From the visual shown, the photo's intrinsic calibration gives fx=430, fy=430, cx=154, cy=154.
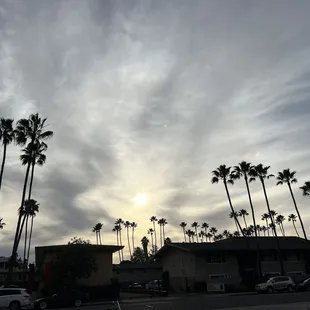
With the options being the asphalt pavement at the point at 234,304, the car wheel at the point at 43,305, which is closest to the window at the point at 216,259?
the asphalt pavement at the point at 234,304

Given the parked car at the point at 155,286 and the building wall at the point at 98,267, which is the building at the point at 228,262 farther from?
the building wall at the point at 98,267

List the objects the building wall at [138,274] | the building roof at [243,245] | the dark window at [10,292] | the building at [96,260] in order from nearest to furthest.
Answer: the dark window at [10,292]
the building at [96,260]
the building roof at [243,245]
the building wall at [138,274]

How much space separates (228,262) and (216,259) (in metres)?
1.73

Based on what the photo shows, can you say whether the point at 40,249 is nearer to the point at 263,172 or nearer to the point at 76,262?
the point at 76,262

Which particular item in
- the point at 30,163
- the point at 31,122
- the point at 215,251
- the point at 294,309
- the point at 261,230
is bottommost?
the point at 294,309

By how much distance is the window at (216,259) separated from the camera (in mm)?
54375

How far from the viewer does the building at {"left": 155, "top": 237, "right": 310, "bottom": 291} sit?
175 ft

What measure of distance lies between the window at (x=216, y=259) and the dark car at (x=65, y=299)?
897 inches

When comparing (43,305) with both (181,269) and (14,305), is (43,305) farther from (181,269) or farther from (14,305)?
(181,269)

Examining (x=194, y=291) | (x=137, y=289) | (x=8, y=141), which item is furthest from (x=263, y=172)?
(x=8, y=141)

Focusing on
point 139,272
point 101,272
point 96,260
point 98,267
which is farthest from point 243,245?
point 139,272

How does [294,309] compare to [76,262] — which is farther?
[76,262]

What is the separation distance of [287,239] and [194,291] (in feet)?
66.0

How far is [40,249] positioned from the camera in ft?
153
